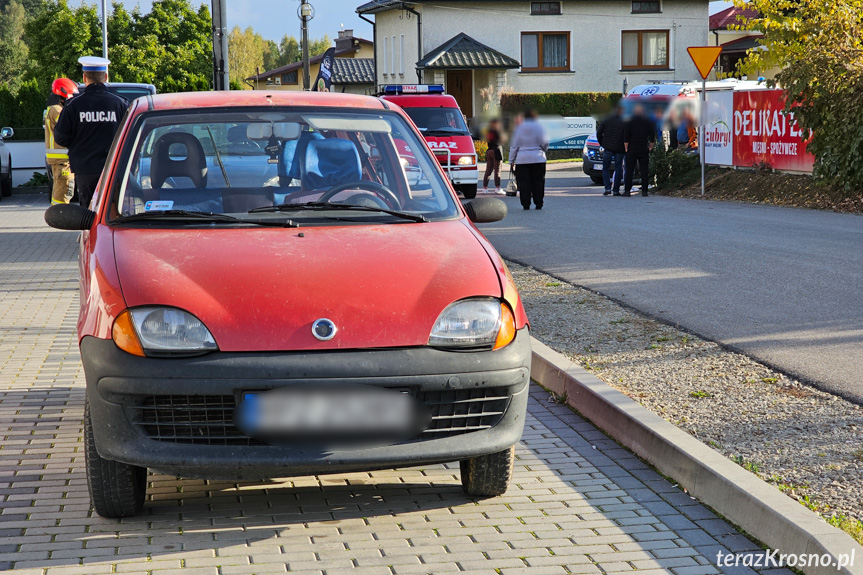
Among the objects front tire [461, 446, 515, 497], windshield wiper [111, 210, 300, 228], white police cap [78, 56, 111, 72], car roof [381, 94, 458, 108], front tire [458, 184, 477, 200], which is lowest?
front tire [461, 446, 515, 497]

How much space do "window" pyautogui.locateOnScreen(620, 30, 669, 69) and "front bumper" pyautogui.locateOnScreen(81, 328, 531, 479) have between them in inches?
1803

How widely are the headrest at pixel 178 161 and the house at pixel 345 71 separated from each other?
180 ft

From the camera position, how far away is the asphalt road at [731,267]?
7.07 m

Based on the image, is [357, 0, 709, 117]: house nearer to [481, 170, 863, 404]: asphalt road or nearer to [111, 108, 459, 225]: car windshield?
[481, 170, 863, 404]: asphalt road

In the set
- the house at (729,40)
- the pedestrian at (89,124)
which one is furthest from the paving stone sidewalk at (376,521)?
the house at (729,40)

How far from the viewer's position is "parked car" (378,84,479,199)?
20562 mm

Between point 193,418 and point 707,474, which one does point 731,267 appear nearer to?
point 707,474

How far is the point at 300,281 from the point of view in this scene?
4.07 metres

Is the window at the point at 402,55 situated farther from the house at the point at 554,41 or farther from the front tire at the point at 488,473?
the front tire at the point at 488,473

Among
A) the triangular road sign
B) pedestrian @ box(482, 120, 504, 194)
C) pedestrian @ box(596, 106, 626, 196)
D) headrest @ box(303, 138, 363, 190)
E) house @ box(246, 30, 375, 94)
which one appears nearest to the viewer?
headrest @ box(303, 138, 363, 190)

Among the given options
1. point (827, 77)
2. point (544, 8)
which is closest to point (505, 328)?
point (827, 77)

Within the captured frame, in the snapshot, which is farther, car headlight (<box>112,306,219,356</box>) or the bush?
the bush

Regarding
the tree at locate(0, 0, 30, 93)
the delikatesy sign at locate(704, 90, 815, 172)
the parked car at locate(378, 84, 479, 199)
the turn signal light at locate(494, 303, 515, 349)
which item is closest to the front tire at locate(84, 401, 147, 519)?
the turn signal light at locate(494, 303, 515, 349)

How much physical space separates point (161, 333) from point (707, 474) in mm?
2309
